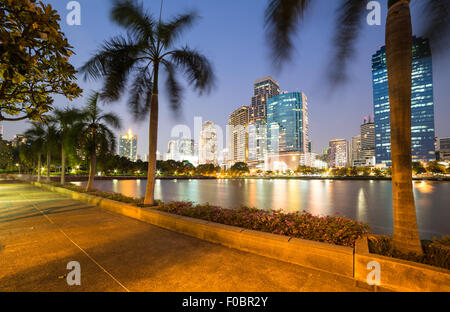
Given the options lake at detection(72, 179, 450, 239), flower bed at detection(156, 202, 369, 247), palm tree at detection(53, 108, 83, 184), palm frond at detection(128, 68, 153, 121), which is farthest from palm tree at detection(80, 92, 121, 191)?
flower bed at detection(156, 202, 369, 247)

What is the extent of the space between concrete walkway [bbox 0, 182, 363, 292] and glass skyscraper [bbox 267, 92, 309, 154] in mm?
189745

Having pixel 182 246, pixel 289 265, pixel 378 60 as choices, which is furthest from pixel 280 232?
pixel 378 60

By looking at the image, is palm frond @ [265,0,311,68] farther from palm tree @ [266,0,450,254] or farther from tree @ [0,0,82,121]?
tree @ [0,0,82,121]

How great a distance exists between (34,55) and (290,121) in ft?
636

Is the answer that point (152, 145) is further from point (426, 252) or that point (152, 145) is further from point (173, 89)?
point (426, 252)

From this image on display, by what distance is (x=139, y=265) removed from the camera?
3.80 metres

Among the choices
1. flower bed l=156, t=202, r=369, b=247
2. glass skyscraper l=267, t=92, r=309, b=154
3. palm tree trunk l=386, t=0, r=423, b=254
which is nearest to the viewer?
palm tree trunk l=386, t=0, r=423, b=254

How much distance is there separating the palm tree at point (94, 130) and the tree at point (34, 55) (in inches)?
411

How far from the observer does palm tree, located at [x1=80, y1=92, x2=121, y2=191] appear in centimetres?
1427

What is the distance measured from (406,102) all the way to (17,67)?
6714mm

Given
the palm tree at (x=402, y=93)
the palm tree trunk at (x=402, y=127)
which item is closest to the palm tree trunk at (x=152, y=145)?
the palm tree at (x=402, y=93)

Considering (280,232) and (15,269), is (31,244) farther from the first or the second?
(280,232)

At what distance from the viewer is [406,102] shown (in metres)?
3.57

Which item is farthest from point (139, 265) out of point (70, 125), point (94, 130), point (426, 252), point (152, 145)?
point (70, 125)
